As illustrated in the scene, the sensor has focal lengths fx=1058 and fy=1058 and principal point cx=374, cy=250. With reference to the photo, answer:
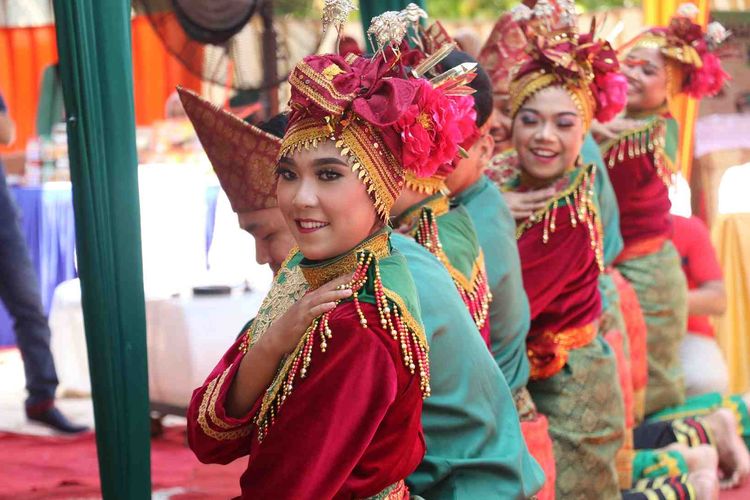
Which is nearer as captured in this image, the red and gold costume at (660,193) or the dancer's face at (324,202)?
the dancer's face at (324,202)

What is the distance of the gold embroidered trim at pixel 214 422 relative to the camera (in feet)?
6.45

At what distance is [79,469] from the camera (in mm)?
3980

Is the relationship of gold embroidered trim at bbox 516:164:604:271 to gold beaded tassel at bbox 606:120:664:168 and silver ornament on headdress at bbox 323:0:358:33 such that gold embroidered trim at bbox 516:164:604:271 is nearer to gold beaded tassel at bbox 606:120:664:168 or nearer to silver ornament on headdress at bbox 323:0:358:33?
gold beaded tassel at bbox 606:120:664:168

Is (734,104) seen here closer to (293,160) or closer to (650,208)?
(650,208)

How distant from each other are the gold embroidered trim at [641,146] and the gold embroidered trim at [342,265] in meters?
2.78

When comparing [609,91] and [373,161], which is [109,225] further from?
[609,91]

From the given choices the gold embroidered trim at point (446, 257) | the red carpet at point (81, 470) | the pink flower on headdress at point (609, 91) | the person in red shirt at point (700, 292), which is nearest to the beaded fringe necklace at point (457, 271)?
the gold embroidered trim at point (446, 257)

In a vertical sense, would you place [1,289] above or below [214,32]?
below

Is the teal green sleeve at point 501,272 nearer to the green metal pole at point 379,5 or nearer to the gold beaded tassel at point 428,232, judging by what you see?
the gold beaded tassel at point 428,232

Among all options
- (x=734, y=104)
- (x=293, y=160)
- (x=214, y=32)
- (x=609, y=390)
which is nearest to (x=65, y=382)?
(x=214, y=32)

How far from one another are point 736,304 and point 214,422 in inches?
184

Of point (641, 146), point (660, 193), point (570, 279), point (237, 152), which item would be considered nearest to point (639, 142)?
point (641, 146)

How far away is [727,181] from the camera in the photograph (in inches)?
273

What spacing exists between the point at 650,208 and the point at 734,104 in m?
3.40
